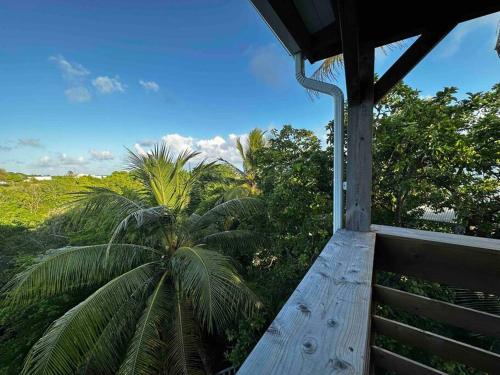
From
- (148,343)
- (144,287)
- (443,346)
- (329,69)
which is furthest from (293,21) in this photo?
(144,287)

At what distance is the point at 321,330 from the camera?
0.54 m

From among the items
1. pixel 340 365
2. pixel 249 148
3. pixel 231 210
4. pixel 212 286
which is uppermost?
pixel 249 148

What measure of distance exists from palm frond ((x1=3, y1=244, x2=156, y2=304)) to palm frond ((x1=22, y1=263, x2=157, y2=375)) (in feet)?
1.70

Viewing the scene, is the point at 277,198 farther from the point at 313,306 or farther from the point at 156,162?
the point at 313,306

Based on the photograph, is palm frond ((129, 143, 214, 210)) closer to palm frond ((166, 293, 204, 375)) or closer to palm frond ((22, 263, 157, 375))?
palm frond ((22, 263, 157, 375))


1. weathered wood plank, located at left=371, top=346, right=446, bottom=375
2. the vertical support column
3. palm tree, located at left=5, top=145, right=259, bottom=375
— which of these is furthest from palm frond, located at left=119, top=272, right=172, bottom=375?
the vertical support column

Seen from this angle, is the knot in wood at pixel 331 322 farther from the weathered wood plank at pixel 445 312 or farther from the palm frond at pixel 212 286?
the palm frond at pixel 212 286

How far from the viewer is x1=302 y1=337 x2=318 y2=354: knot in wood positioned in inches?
18.8

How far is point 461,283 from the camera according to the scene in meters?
1.08

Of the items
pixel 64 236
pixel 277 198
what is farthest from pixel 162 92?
pixel 277 198

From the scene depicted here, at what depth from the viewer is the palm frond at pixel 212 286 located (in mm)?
3094

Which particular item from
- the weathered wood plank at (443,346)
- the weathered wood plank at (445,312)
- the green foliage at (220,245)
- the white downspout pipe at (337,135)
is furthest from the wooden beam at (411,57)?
the green foliage at (220,245)

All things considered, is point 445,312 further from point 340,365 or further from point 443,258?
point 340,365

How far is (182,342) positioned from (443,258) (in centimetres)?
364
